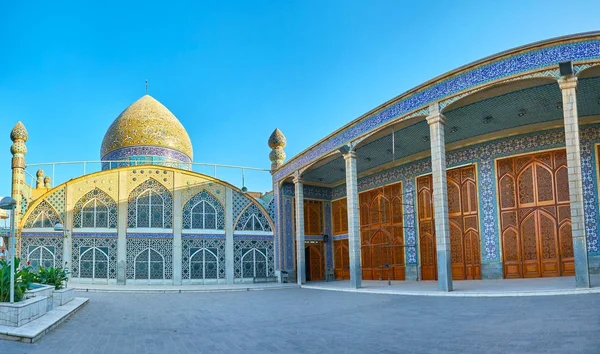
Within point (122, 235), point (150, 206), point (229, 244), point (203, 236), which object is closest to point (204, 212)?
point (203, 236)

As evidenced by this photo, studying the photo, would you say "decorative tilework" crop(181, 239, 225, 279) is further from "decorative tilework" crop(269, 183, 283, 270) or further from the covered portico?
the covered portico

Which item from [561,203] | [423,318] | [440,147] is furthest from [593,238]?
[423,318]

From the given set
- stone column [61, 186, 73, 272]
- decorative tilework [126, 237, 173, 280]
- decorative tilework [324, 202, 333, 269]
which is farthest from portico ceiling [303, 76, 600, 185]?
stone column [61, 186, 73, 272]

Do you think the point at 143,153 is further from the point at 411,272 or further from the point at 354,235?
the point at 411,272

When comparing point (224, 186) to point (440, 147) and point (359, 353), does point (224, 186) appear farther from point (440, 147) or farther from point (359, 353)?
point (359, 353)

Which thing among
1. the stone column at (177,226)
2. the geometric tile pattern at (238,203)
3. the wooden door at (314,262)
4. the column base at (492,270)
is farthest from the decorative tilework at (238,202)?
the column base at (492,270)

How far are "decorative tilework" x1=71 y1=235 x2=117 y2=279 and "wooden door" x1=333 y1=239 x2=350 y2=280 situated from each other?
9.07m

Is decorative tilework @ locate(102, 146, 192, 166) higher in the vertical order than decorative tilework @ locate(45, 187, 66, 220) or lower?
higher

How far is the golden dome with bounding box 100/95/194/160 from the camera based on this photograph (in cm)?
2352

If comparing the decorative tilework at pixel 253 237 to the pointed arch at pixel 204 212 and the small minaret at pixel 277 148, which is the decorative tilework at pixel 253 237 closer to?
the pointed arch at pixel 204 212

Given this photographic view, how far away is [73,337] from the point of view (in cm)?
685

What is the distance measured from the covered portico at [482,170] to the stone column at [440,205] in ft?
0.08

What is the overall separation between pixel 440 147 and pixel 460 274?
209 inches

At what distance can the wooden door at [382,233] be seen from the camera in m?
17.7
